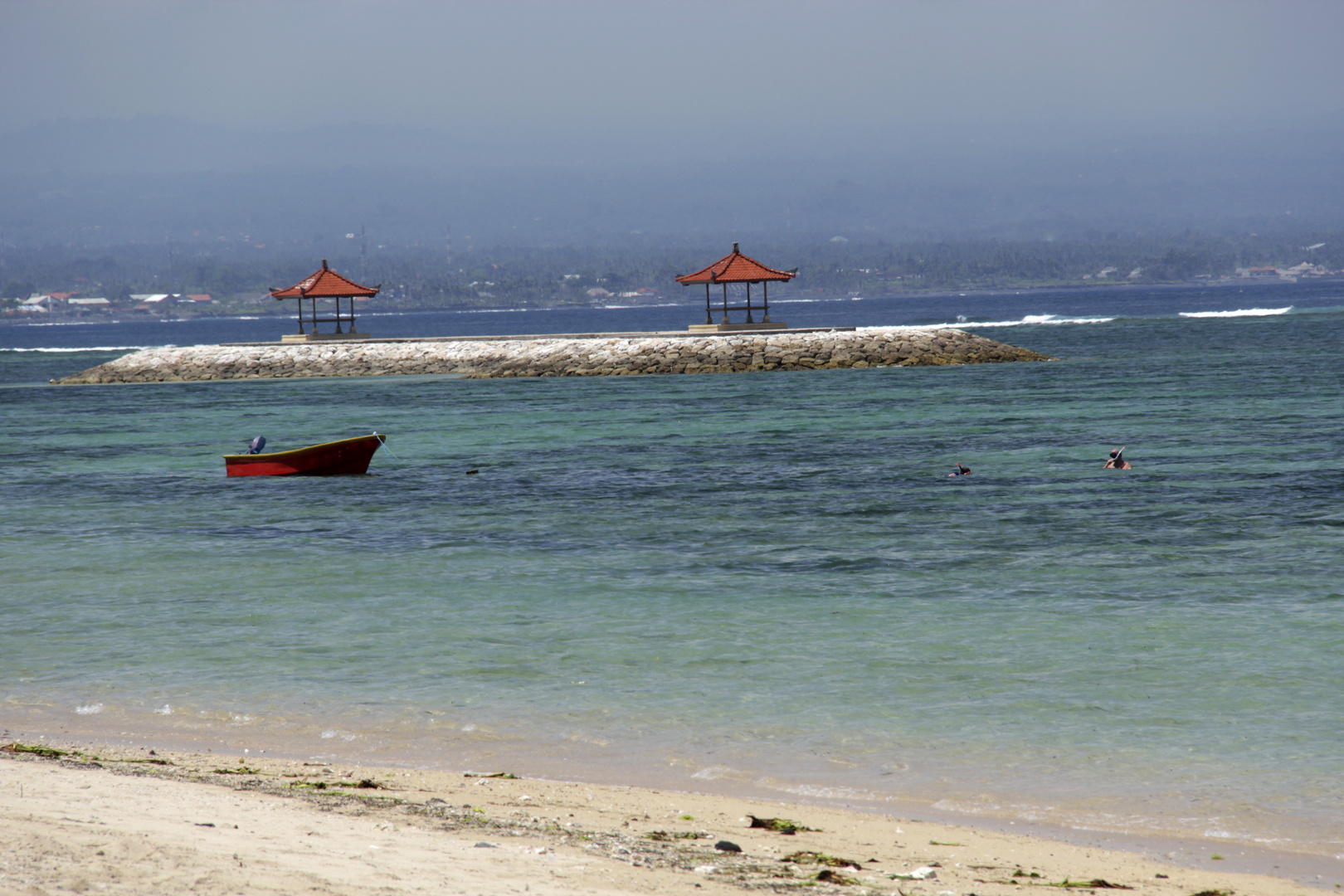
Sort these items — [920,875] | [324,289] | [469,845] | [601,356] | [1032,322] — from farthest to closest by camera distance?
[1032,322] → [324,289] → [601,356] → [469,845] → [920,875]

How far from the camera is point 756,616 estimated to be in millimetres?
11461

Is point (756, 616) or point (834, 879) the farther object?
point (756, 616)

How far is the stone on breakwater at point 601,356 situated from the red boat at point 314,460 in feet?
97.4

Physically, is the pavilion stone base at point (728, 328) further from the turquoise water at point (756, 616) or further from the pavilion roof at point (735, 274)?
the turquoise water at point (756, 616)

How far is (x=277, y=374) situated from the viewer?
57906 mm

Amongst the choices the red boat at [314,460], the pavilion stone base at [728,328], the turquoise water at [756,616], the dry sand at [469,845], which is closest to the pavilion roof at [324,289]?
the pavilion stone base at [728,328]

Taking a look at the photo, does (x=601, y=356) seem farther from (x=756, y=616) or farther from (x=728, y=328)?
(x=756, y=616)

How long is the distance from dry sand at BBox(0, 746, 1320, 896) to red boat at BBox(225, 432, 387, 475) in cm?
1595

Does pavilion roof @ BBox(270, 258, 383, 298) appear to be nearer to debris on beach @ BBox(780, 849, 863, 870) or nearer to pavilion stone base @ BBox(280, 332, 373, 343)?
pavilion stone base @ BBox(280, 332, 373, 343)

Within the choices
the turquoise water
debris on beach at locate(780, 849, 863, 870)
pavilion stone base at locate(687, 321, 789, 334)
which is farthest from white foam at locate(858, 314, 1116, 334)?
debris on beach at locate(780, 849, 863, 870)

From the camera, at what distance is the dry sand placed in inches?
192

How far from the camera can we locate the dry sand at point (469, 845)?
4.87 metres

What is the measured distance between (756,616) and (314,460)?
13875 mm

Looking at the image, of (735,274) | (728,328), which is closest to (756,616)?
(735,274)
